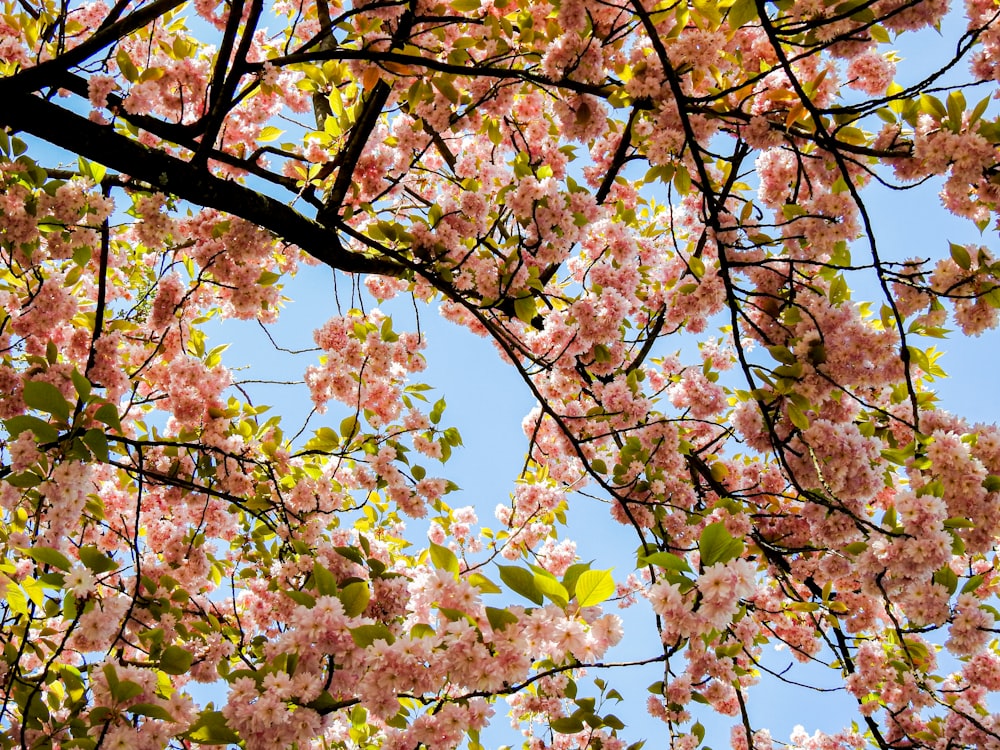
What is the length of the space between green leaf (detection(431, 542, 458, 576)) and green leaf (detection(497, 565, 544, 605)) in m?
0.27

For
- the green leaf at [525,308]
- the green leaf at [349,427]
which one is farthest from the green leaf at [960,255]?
the green leaf at [349,427]

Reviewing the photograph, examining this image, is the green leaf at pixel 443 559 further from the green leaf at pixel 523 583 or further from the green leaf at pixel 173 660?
the green leaf at pixel 173 660

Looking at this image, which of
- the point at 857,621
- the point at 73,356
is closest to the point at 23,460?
the point at 73,356

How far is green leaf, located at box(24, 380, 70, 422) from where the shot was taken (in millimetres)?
2148

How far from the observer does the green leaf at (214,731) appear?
1939 millimetres

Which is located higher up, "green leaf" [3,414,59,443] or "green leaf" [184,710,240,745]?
"green leaf" [3,414,59,443]

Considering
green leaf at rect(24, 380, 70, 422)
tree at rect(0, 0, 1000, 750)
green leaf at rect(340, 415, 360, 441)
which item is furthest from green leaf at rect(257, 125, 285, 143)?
green leaf at rect(24, 380, 70, 422)

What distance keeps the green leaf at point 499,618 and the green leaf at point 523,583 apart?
0.08 metres

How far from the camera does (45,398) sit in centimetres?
218

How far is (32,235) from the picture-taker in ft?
9.83

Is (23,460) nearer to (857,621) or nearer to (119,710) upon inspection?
(119,710)

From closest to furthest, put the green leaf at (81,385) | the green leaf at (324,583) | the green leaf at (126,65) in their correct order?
the green leaf at (324,583)
the green leaf at (81,385)
the green leaf at (126,65)

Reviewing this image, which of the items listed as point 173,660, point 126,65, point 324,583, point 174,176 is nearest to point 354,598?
point 324,583

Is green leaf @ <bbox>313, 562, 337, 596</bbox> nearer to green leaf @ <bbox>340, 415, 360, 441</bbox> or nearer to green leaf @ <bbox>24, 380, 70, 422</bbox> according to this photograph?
green leaf @ <bbox>24, 380, 70, 422</bbox>
